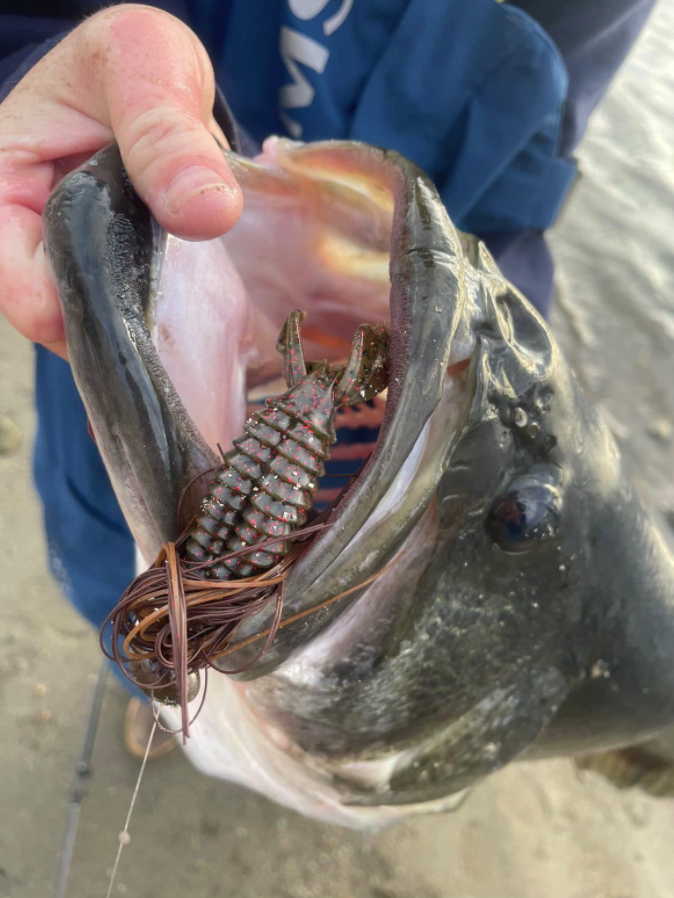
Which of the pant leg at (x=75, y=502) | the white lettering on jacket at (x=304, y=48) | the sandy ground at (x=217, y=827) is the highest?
the white lettering on jacket at (x=304, y=48)

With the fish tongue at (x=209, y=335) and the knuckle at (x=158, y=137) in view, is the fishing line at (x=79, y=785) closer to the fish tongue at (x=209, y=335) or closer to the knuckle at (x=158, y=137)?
the fish tongue at (x=209, y=335)

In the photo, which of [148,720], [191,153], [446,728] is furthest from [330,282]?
[148,720]

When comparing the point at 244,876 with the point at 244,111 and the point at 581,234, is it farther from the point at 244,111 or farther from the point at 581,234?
the point at 581,234

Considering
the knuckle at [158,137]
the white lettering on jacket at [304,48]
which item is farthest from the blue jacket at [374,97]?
the knuckle at [158,137]

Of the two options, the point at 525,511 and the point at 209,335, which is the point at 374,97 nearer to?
the point at 209,335

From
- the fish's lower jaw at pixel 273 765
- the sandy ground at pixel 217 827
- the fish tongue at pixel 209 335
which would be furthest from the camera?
the sandy ground at pixel 217 827

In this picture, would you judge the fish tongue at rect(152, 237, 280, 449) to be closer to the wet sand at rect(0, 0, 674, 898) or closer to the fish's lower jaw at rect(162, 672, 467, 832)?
the fish's lower jaw at rect(162, 672, 467, 832)

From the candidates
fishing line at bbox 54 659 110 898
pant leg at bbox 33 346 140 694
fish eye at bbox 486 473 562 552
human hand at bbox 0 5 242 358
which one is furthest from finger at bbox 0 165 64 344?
fishing line at bbox 54 659 110 898
